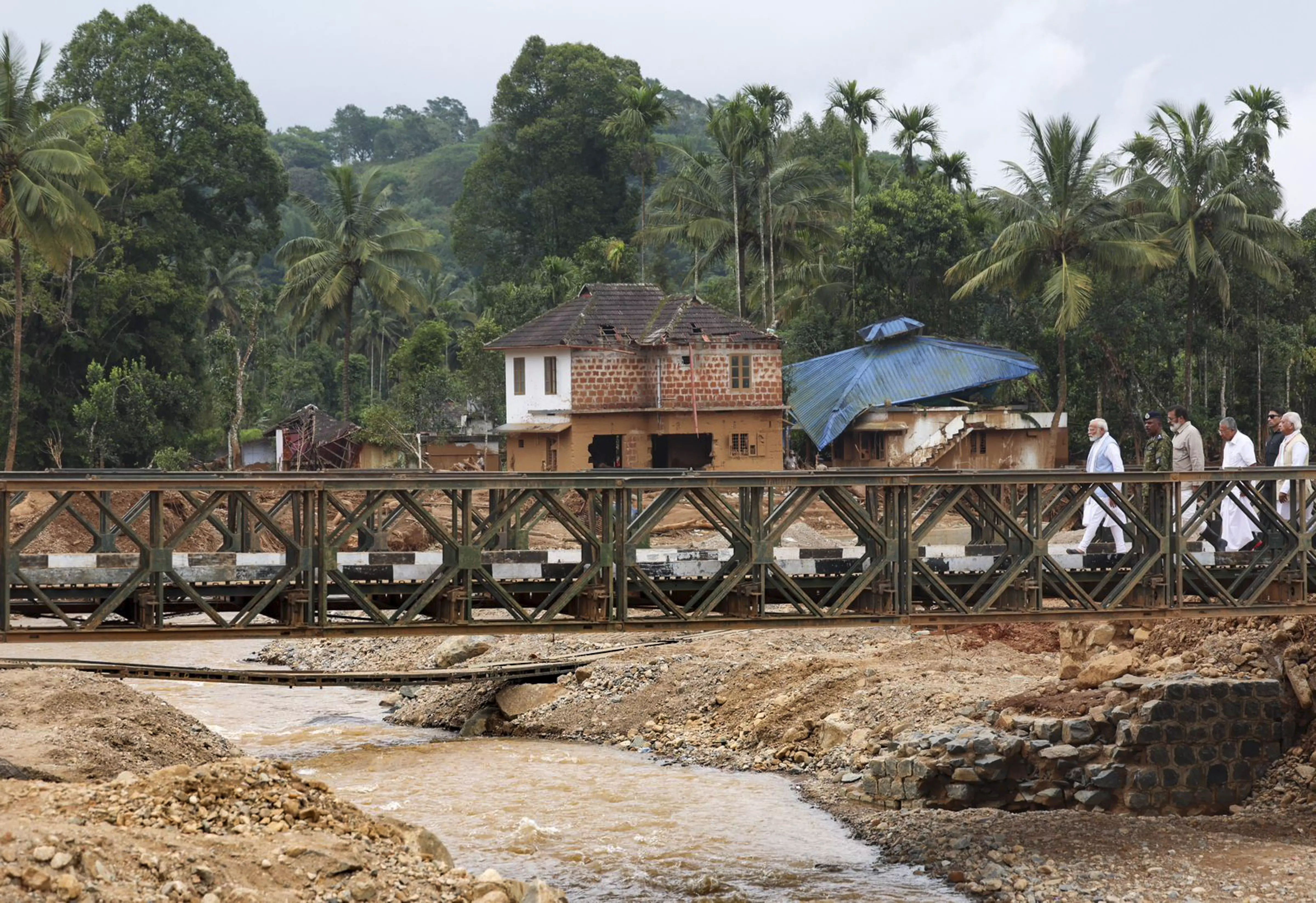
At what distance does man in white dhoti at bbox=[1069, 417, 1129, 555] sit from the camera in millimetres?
16906

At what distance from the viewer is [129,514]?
643 inches

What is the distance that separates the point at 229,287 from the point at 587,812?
213 ft

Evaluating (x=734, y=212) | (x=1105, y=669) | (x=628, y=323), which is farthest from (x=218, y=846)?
(x=734, y=212)

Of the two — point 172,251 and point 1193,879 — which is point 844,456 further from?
point 1193,879

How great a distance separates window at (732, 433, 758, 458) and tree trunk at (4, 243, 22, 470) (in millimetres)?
20787

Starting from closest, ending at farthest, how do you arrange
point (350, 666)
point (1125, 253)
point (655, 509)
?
1. point (655, 509)
2. point (350, 666)
3. point (1125, 253)

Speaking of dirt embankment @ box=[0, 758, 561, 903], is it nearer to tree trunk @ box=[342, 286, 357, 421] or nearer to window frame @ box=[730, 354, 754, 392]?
window frame @ box=[730, 354, 754, 392]

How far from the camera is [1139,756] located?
17953mm

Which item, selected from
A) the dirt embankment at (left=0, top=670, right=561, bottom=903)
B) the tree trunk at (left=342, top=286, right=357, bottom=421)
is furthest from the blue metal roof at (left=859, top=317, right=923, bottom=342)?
the dirt embankment at (left=0, top=670, right=561, bottom=903)

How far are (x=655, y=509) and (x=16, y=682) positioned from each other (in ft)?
32.6

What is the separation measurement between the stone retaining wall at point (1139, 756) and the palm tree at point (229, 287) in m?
60.8

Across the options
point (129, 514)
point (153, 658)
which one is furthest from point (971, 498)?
point (153, 658)

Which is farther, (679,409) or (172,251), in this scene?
(172,251)

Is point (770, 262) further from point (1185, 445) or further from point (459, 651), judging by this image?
point (1185, 445)
